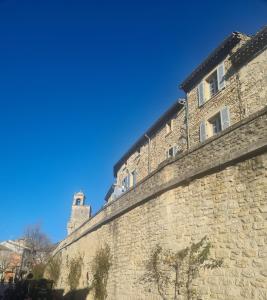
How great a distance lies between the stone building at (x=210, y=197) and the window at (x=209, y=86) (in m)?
0.05

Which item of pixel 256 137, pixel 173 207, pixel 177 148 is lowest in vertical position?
pixel 173 207

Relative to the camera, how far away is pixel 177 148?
60.8ft

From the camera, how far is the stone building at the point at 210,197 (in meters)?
6.88

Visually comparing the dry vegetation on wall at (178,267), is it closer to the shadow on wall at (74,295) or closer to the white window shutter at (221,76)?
the shadow on wall at (74,295)

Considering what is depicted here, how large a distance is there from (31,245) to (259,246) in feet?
175

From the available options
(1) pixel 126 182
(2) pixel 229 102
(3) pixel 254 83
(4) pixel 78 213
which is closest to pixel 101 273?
(2) pixel 229 102

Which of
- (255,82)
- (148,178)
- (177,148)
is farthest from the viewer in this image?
(177,148)

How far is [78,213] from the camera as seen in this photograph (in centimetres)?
5009

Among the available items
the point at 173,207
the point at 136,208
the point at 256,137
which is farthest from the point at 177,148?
the point at 256,137

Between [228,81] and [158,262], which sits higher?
[228,81]

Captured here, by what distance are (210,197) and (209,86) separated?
10.0 meters

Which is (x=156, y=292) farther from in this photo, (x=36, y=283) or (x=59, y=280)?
(x=59, y=280)

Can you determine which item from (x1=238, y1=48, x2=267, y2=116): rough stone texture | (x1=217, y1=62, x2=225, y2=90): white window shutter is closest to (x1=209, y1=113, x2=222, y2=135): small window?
(x1=217, y1=62, x2=225, y2=90): white window shutter

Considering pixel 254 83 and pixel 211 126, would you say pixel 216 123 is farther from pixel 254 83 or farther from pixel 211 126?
pixel 254 83
